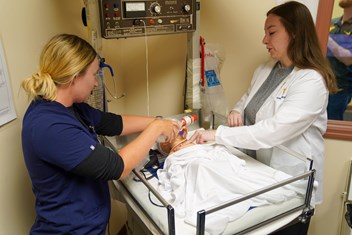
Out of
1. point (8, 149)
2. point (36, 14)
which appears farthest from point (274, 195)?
point (36, 14)

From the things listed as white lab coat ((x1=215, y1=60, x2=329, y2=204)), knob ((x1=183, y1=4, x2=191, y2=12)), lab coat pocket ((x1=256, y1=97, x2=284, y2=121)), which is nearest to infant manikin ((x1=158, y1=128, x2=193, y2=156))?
white lab coat ((x1=215, y1=60, x2=329, y2=204))

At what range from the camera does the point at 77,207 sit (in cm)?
109

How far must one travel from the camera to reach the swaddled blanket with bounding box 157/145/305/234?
3.48 ft

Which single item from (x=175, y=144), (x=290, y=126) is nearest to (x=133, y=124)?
(x=175, y=144)

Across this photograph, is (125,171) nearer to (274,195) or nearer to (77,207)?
(77,207)

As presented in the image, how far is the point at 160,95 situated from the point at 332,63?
1219 millimetres

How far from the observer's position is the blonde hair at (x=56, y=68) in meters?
1.01

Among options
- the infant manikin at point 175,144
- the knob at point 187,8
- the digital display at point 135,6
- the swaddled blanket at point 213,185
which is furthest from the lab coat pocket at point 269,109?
the digital display at point 135,6

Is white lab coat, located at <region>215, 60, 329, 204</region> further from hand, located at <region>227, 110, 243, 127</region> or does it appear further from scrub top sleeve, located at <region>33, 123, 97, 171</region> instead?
scrub top sleeve, located at <region>33, 123, 97, 171</region>

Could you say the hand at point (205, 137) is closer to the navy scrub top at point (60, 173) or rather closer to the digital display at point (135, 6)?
the navy scrub top at point (60, 173)

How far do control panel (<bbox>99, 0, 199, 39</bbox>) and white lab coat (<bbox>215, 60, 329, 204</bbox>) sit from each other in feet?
1.93

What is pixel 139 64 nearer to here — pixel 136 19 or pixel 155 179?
pixel 136 19

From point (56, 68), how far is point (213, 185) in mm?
706

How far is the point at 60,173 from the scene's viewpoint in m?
1.03
